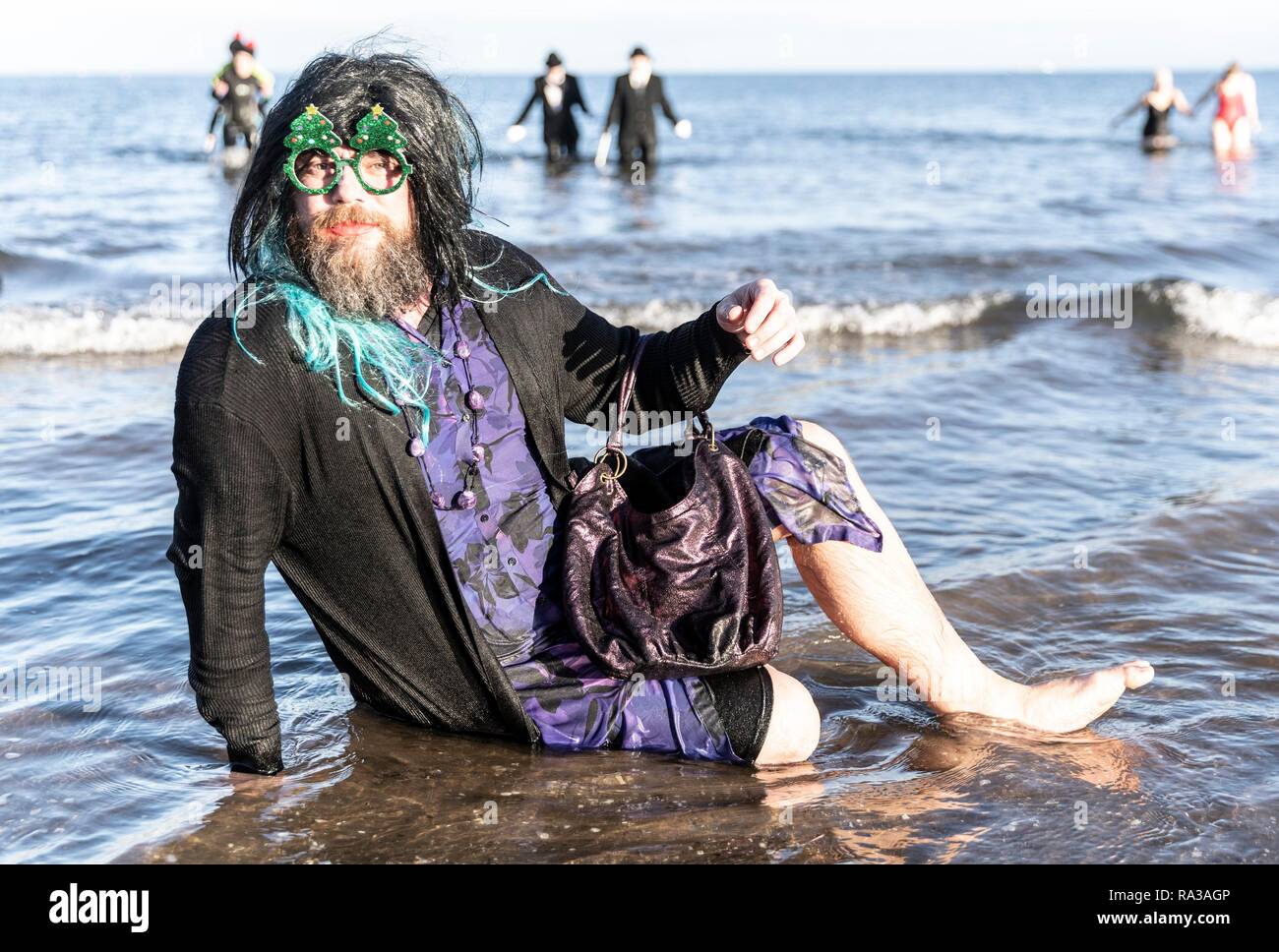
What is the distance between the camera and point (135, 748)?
3.28m

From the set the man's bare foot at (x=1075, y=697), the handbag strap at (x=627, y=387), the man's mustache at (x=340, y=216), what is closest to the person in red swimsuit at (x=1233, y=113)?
the man's bare foot at (x=1075, y=697)

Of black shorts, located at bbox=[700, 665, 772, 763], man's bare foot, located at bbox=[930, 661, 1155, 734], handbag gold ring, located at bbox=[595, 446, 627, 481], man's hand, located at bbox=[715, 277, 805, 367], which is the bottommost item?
man's bare foot, located at bbox=[930, 661, 1155, 734]

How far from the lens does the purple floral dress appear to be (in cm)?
287

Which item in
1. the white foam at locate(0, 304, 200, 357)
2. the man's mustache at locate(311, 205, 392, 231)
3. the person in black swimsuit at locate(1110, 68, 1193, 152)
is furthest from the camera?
the person in black swimsuit at locate(1110, 68, 1193, 152)

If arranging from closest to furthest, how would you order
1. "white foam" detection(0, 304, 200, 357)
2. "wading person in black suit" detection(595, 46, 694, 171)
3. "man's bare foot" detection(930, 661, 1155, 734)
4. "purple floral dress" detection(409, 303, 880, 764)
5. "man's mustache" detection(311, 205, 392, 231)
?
"man's mustache" detection(311, 205, 392, 231), "purple floral dress" detection(409, 303, 880, 764), "man's bare foot" detection(930, 661, 1155, 734), "white foam" detection(0, 304, 200, 357), "wading person in black suit" detection(595, 46, 694, 171)

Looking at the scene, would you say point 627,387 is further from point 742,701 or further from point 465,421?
point 742,701

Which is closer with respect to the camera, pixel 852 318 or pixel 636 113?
pixel 852 318

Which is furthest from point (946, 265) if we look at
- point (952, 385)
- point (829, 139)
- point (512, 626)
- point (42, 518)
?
point (829, 139)

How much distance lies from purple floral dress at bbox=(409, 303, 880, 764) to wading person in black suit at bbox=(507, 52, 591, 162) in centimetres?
1715

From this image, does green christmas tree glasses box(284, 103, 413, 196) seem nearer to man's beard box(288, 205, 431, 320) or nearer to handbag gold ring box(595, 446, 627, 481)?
man's beard box(288, 205, 431, 320)

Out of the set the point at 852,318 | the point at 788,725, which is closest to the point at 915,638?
the point at 788,725

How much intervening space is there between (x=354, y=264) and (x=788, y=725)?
143cm

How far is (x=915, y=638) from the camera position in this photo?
3.05 metres

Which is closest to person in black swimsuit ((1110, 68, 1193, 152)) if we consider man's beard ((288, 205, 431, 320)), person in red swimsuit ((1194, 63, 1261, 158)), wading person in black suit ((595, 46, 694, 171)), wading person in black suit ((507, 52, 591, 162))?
person in red swimsuit ((1194, 63, 1261, 158))
